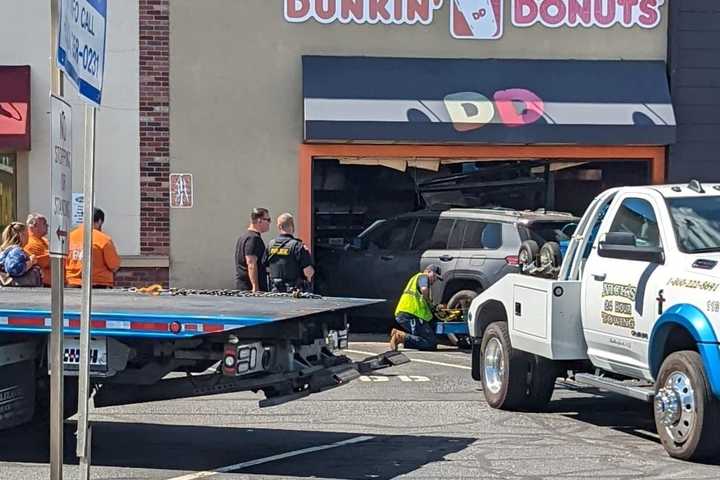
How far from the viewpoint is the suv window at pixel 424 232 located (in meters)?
15.7

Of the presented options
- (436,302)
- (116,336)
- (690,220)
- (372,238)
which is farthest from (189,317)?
(372,238)

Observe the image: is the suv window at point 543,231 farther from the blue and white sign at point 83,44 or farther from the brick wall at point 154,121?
the blue and white sign at point 83,44

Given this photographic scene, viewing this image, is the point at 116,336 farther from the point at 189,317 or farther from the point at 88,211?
the point at 88,211

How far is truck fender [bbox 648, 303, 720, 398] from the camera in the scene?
7527mm

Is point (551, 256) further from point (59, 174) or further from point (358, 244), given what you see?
point (358, 244)

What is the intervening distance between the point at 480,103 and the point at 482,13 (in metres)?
1.48

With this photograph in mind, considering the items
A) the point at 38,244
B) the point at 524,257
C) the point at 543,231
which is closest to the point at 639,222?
the point at 524,257

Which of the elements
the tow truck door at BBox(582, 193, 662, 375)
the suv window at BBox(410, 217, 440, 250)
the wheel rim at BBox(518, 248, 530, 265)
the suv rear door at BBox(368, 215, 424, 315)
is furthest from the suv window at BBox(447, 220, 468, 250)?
the tow truck door at BBox(582, 193, 662, 375)

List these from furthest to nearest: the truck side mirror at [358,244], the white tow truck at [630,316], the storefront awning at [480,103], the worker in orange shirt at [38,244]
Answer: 1. the truck side mirror at [358,244]
2. the storefront awning at [480,103]
3. the worker in orange shirt at [38,244]
4. the white tow truck at [630,316]

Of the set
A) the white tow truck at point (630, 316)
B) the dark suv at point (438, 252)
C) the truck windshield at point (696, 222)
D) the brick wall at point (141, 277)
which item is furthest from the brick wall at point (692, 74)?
the truck windshield at point (696, 222)

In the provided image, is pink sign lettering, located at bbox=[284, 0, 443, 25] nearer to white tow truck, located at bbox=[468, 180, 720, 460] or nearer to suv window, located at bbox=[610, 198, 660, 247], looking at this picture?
white tow truck, located at bbox=[468, 180, 720, 460]

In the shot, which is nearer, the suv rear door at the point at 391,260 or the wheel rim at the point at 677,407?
the wheel rim at the point at 677,407

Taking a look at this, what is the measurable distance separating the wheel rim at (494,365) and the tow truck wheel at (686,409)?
7.24ft

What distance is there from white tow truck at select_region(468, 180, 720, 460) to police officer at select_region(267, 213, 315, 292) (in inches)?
131
